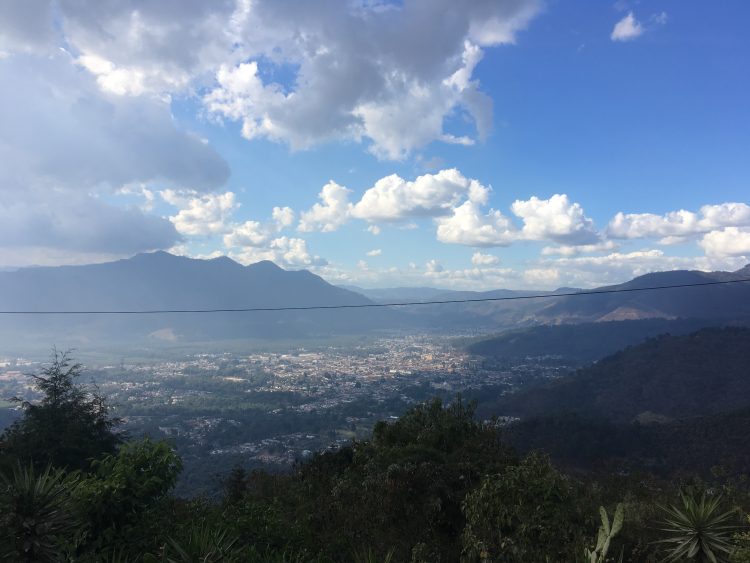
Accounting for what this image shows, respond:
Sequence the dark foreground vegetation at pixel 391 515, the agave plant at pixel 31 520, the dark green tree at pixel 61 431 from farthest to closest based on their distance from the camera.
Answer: the dark green tree at pixel 61 431 → the dark foreground vegetation at pixel 391 515 → the agave plant at pixel 31 520

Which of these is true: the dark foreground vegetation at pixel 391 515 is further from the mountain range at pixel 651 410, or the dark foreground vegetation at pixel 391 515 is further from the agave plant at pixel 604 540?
the mountain range at pixel 651 410

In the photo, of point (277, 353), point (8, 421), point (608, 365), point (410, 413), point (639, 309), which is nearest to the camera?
point (410, 413)

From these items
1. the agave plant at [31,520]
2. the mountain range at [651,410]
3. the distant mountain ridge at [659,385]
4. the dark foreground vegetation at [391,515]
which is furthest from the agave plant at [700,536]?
the distant mountain ridge at [659,385]

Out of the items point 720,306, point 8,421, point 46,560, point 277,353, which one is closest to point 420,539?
point 46,560

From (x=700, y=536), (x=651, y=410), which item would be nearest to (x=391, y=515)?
(x=700, y=536)

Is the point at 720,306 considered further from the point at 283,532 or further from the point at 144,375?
the point at 283,532

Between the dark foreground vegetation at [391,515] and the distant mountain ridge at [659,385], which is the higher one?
the dark foreground vegetation at [391,515]
